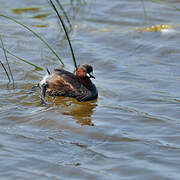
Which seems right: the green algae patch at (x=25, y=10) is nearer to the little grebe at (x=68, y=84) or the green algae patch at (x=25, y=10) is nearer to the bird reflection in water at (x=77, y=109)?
the little grebe at (x=68, y=84)

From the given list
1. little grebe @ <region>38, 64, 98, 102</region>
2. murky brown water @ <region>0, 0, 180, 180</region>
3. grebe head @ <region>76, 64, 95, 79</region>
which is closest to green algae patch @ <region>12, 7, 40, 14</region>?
murky brown water @ <region>0, 0, 180, 180</region>

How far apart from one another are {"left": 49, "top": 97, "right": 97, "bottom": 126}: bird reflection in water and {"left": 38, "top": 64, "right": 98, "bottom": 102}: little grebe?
125mm

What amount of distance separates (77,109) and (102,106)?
41 cm

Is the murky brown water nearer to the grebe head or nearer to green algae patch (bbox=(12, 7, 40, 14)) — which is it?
green algae patch (bbox=(12, 7, 40, 14))

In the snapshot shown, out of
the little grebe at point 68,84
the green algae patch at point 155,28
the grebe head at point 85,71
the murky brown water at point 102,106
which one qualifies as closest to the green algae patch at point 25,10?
the murky brown water at point 102,106

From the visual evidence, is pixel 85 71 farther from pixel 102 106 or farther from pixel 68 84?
pixel 102 106

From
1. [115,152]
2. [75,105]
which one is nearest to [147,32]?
[75,105]

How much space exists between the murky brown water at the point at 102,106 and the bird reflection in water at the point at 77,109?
0.05ft

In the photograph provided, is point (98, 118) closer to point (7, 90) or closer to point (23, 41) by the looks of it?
point (7, 90)

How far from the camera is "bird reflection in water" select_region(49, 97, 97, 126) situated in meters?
7.01

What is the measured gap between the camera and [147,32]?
1123 centimetres

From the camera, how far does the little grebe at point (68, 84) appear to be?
318 inches

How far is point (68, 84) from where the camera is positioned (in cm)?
822

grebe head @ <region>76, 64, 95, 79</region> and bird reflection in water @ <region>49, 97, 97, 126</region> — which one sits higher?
grebe head @ <region>76, 64, 95, 79</region>
